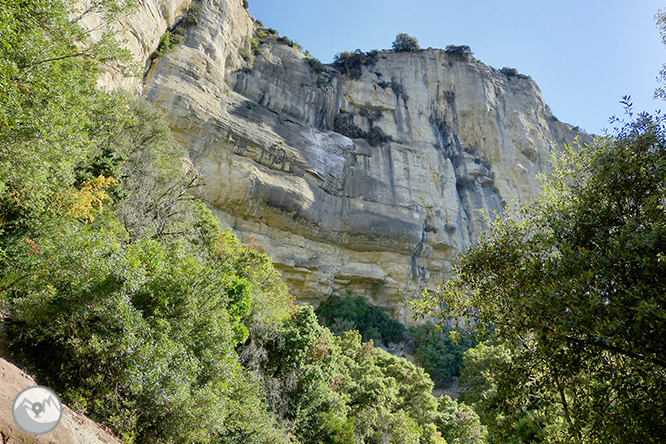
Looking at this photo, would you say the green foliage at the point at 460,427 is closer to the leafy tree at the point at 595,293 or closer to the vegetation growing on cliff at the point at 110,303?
the vegetation growing on cliff at the point at 110,303

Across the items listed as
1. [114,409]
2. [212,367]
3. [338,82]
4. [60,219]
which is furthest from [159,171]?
[338,82]

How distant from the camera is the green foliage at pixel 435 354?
93.7ft

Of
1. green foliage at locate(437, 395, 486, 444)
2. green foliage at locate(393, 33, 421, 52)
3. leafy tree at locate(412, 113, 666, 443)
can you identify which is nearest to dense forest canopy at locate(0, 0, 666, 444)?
leafy tree at locate(412, 113, 666, 443)

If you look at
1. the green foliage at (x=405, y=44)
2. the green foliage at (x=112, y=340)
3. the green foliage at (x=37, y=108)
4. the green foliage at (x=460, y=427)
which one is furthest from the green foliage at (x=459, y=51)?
the green foliage at (x=112, y=340)

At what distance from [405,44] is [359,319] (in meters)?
36.1

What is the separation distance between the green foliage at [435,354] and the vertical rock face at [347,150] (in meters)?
2.99

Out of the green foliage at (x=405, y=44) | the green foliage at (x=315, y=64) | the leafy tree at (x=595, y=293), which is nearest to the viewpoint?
the leafy tree at (x=595, y=293)

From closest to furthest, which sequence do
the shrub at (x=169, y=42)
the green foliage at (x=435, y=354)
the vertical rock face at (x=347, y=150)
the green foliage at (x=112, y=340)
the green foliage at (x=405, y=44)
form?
the green foliage at (x=112, y=340) < the shrub at (x=169, y=42) < the vertical rock face at (x=347, y=150) < the green foliage at (x=435, y=354) < the green foliage at (x=405, y=44)

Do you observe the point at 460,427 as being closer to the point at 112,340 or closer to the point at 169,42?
the point at 112,340

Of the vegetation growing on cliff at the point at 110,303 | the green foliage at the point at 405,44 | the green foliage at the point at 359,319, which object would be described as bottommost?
the vegetation growing on cliff at the point at 110,303

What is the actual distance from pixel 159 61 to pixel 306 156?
1199 cm

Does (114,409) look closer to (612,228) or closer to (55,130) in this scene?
(55,130)

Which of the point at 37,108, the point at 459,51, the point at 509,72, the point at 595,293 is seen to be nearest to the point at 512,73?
the point at 509,72

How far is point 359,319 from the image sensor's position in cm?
2823
